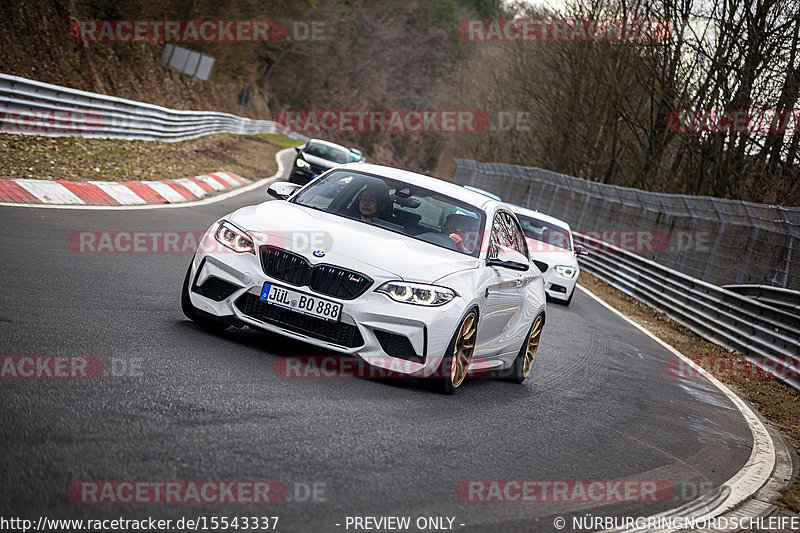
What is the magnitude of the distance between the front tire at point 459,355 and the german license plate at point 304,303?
88cm

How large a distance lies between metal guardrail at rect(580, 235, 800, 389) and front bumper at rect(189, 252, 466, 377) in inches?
335

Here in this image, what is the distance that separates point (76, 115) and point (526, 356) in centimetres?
1455

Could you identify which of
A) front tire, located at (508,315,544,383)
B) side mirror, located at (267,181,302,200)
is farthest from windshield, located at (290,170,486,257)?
front tire, located at (508,315,544,383)

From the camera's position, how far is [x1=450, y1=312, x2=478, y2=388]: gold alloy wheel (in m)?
7.30

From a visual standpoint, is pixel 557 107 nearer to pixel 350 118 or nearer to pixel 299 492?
pixel 299 492

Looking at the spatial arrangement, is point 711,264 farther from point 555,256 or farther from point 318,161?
point 318,161

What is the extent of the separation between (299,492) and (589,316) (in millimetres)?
14048

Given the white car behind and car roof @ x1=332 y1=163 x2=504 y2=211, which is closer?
car roof @ x1=332 y1=163 x2=504 y2=211

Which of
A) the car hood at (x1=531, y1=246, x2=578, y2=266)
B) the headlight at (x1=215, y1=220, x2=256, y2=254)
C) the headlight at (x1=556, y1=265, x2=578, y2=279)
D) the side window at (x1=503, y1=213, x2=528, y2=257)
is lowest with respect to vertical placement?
the headlight at (x1=556, y1=265, x2=578, y2=279)

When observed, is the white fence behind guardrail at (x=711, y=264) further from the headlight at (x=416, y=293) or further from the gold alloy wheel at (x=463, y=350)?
the headlight at (x=416, y=293)

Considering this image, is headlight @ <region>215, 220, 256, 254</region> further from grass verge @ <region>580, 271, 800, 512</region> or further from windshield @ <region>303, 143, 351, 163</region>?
windshield @ <region>303, 143, 351, 163</region>

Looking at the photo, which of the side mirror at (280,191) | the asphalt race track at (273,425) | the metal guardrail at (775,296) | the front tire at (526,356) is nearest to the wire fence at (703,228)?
the metal guardrail at (775,296)

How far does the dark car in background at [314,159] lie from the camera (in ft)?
94.2

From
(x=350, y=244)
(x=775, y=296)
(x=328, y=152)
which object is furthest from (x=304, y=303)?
(x=328, y=152)
